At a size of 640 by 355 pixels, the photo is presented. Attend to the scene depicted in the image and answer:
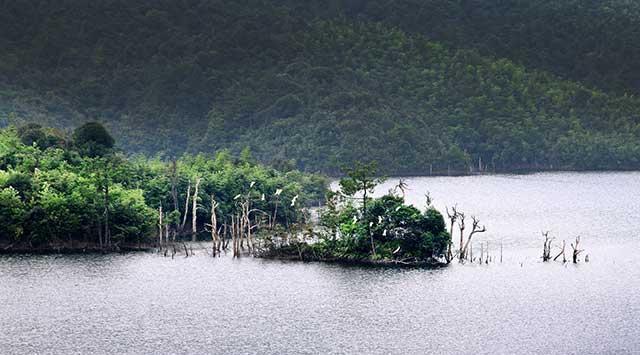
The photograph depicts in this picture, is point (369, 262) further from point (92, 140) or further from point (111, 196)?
point (92, 140)

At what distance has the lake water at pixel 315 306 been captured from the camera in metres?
52.2

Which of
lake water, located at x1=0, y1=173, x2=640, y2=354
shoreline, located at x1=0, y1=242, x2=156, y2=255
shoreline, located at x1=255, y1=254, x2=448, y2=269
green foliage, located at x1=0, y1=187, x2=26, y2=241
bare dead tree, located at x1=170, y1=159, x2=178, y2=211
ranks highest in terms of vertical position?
bare dead tree, located at x1=170, y1=159, x2=178, y2=211

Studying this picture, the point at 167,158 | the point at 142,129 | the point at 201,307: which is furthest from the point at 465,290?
the point at 142,129

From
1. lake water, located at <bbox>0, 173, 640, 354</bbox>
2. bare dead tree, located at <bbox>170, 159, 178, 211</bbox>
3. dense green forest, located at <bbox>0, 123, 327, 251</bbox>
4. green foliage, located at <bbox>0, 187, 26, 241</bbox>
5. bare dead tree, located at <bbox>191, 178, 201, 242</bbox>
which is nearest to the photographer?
lake water, located at <bbox>0, 173, 640, 354</bbox>

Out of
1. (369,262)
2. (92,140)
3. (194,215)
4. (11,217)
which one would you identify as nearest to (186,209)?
(194,215)

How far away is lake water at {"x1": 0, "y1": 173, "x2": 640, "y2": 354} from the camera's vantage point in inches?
2053

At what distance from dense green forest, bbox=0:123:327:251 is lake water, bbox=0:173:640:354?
3.42 m

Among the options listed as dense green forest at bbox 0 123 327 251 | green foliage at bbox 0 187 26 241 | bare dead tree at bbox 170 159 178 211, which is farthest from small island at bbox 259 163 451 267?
green foliage at bbox 0 187 26 241

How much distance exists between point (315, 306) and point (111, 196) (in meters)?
25.1

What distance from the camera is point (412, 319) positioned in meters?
57.3

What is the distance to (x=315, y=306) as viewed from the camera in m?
60.7

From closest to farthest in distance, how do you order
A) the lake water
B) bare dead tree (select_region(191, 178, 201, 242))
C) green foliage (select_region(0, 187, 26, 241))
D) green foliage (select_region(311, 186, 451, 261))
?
the lake water → green foliage (select_region(311, 186, 451, 261)) → green foliage (select_region(0, 187, 26, 241)) → bare dead tree (select_region(191, 178, 201, 242))

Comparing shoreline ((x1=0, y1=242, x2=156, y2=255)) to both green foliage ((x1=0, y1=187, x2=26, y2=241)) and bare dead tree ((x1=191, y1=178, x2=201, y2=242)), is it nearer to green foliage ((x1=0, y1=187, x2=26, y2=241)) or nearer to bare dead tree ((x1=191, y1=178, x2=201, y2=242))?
green foliage ((x1=0, y1=187, x2=26, y2=241))

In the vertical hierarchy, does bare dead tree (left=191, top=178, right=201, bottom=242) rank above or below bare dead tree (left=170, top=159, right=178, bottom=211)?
below
